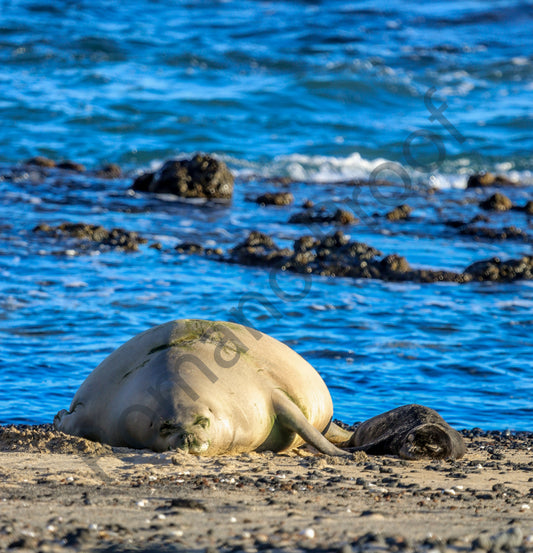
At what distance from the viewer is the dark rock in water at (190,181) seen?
54.9 feet

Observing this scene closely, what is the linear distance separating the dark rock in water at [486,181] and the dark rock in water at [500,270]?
24.3ft

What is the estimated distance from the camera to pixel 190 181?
16.8 m

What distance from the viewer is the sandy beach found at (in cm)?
361

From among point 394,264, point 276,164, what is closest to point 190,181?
point 276,164

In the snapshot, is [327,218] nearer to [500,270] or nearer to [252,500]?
[500,270]

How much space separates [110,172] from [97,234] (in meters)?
6.14

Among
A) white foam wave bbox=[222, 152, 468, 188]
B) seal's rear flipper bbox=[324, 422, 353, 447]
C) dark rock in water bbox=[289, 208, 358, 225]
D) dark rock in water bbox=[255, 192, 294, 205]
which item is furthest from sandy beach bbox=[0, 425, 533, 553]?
white foam wave bbox=[222, 152, 468, 188]

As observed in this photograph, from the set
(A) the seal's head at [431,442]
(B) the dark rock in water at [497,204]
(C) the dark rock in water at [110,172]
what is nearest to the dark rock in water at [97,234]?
(C) the dark rock in water at [110,172]

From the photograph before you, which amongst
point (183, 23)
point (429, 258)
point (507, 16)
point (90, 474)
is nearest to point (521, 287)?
point (429, 258)

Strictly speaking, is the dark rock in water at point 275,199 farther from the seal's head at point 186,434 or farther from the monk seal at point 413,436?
the seal's head at point 186,434

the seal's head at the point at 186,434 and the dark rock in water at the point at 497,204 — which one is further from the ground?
the dark rock in water at the point at 497,204

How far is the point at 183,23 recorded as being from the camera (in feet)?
114

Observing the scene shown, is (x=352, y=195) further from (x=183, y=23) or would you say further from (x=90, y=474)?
(x=183, y=23)

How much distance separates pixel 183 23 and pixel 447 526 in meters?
33.0
